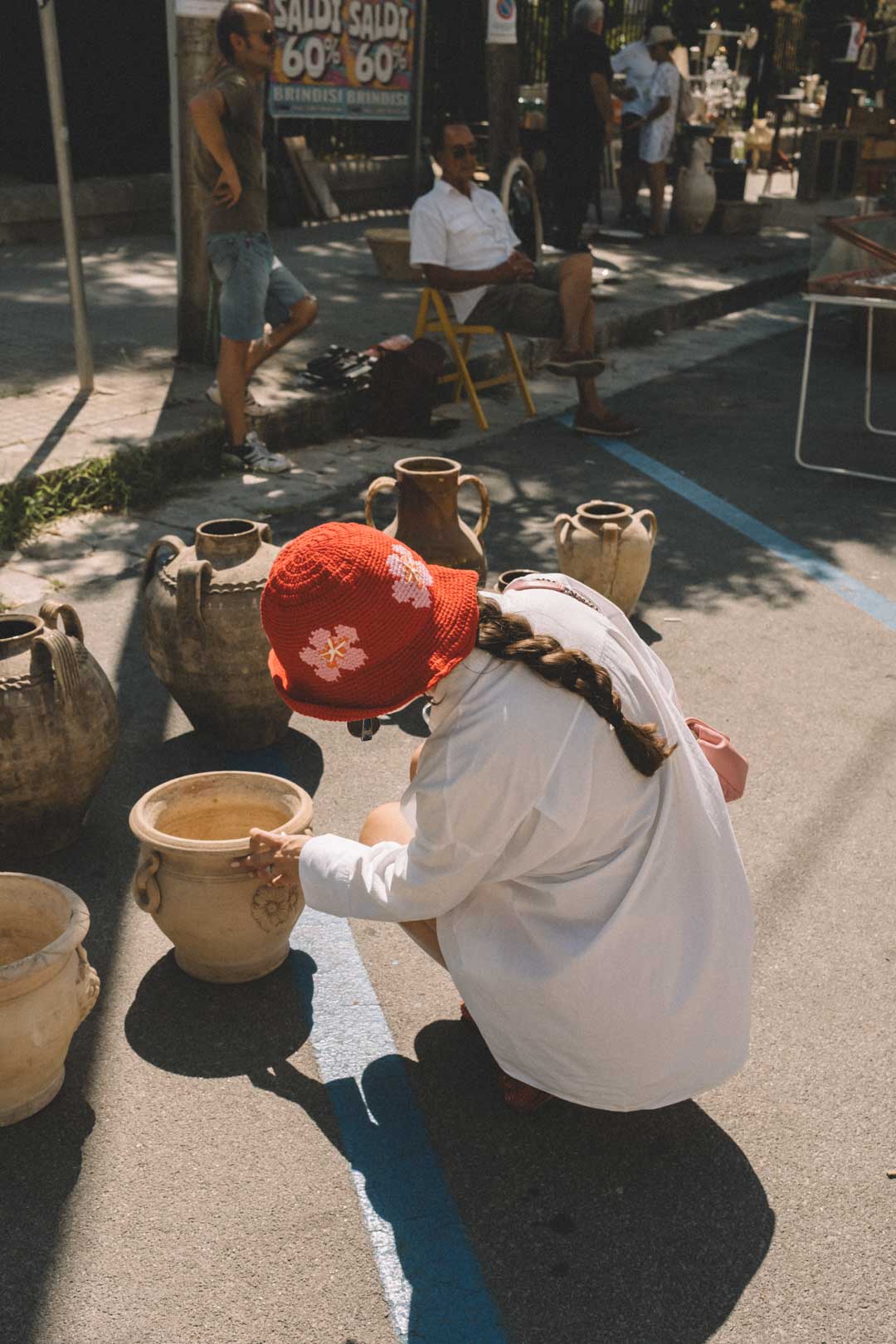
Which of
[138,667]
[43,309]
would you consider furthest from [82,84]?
[138,667]

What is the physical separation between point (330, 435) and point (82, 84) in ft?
20.6

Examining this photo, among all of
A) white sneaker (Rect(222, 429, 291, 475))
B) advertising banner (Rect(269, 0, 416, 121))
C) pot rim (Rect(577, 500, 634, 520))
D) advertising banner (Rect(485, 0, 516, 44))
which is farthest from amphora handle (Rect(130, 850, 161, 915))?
advertising banner (Rect(269, 0, 416, 121))

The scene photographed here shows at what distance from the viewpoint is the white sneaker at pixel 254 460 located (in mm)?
6688

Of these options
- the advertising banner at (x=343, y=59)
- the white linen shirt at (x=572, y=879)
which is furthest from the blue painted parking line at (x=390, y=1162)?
the advertising banner at (x=343, y=59)

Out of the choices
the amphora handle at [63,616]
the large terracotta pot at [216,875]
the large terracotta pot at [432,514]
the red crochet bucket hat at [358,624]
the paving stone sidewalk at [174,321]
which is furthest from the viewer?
the paving stone sidewalk at [174,321]

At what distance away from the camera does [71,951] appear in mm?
2529

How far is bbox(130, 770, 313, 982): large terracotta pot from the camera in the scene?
9.36 feet

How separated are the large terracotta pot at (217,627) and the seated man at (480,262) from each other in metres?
3.95

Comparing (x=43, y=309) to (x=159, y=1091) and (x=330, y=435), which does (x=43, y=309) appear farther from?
(x=159, y=1091)

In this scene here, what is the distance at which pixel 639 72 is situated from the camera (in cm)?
1410

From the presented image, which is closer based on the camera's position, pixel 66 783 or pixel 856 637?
pixel 66 783

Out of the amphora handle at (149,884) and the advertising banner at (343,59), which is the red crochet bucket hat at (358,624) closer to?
the amphora handle at (149,884)

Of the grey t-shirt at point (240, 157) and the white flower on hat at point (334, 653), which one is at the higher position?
the grey t-shirt at point (240, 157)

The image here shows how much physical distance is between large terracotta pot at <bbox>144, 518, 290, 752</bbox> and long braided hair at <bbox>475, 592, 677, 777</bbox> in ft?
5.75
